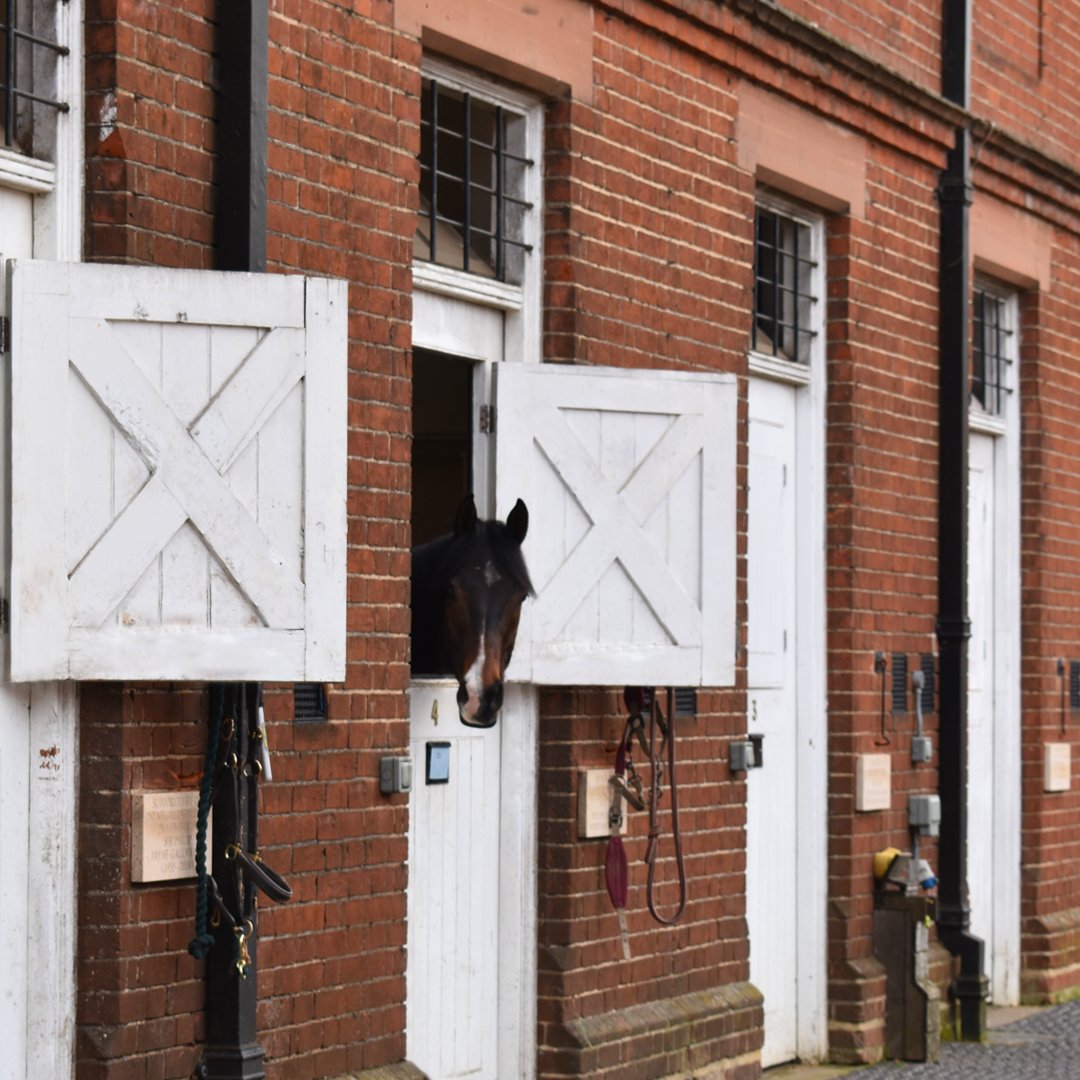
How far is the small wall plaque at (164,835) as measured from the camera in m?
6.73

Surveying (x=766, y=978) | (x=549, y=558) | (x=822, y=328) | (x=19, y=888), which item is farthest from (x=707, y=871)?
(x=19, y=888)

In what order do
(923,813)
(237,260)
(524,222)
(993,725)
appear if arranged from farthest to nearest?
(993,725), (923,813), (524,222), (237,260)

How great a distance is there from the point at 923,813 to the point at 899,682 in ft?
2.11

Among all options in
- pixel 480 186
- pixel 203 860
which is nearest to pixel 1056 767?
pixel 480 186

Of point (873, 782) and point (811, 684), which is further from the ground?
point (811, 684)

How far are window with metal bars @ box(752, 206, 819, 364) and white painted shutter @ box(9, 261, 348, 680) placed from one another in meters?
4.41

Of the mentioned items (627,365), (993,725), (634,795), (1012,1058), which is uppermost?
(627,365)

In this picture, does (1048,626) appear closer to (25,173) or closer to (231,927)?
(231,927)

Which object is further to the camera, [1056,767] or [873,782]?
[1056,767]

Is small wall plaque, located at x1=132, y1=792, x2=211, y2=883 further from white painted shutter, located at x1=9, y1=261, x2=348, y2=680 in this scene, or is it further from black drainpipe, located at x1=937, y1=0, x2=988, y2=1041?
black drainpipe, located at x1=937, y1=0, x2=988, y2=1041

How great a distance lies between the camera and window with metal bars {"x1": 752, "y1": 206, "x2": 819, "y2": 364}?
36.2 feet

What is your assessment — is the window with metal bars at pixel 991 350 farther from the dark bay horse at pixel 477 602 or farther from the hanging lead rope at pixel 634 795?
the dark bay horse at pixel 477 602

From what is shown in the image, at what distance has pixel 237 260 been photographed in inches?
278

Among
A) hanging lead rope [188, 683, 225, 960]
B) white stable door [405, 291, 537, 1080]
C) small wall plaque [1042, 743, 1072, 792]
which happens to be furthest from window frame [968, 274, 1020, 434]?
hanging lead rope [188, 683, 225, 960]
